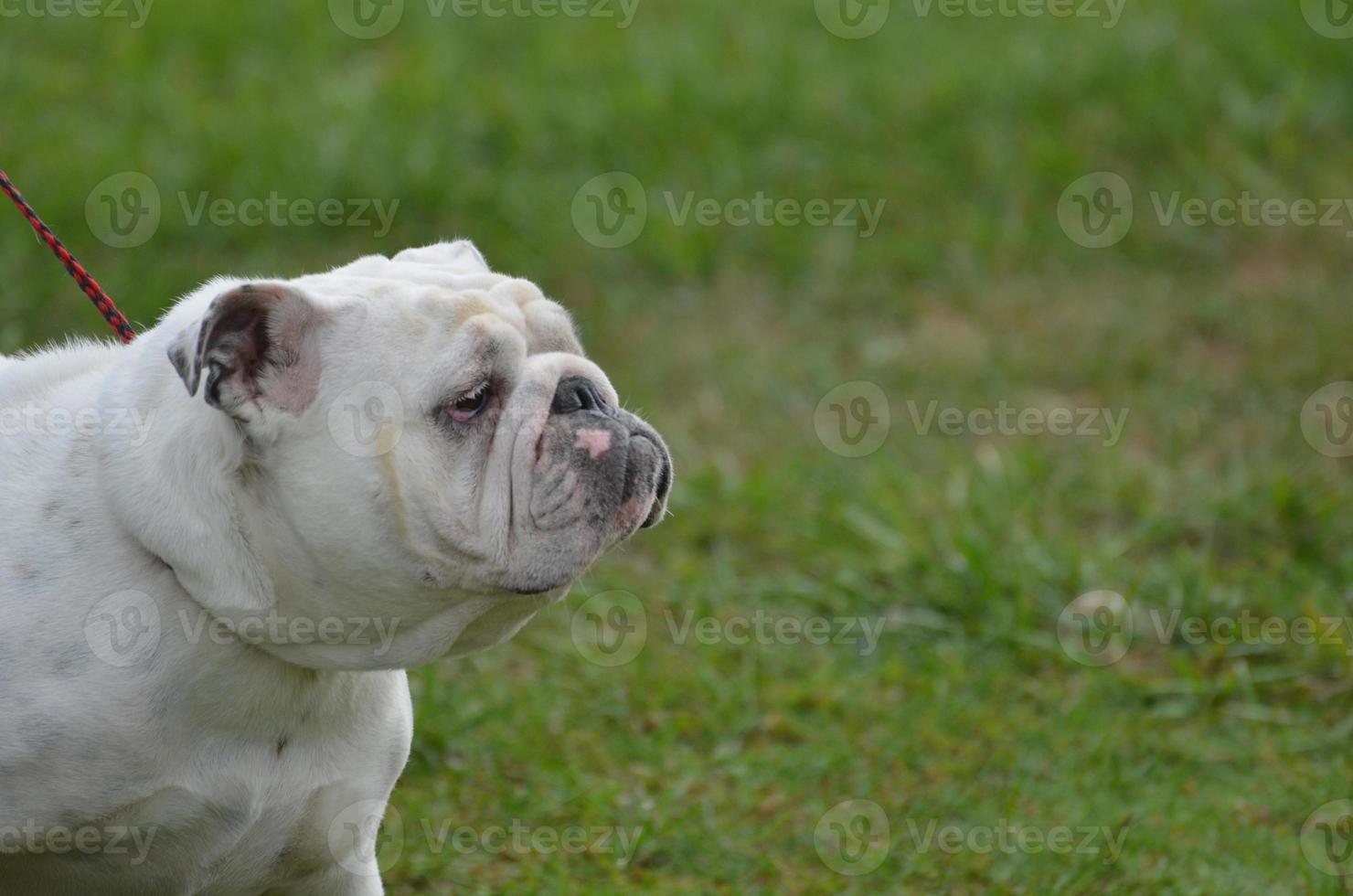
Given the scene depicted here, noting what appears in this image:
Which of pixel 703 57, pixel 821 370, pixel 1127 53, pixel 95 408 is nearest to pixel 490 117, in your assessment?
pixel 703 57

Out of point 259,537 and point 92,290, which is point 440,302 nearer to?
point 259,537

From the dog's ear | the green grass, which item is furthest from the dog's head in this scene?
the green grass

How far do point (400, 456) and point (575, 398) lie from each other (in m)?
0.38

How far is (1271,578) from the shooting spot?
18.2ft

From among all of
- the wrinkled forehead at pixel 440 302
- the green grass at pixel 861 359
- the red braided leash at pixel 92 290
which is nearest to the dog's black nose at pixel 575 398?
the wrinkled forehead at pixel 440 302

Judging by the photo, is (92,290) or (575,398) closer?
(575,398)

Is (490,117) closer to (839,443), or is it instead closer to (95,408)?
(839,443)

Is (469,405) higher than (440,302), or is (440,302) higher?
(440,302)

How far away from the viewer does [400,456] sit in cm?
277

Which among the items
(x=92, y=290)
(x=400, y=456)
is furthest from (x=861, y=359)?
(x=400, y=456)

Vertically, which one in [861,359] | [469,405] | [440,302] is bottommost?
[469,405]

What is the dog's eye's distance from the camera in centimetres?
285

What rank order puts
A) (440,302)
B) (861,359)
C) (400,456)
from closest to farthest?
(400,456)
(440,302)
(861,359)

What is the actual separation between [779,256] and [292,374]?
16.8 ft
